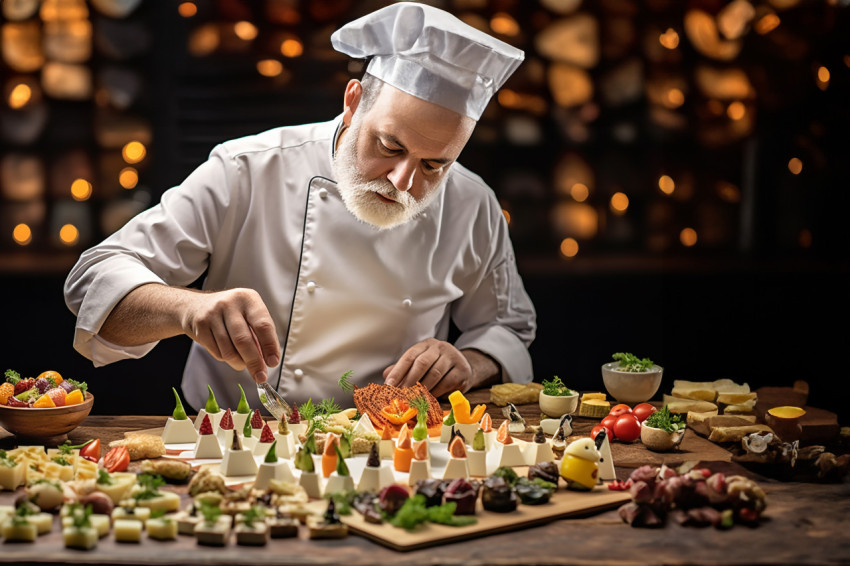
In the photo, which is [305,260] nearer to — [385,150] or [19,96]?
[385,150]

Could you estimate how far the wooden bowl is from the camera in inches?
82.7

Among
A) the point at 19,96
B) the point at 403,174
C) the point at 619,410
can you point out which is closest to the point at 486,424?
the point at 619,410

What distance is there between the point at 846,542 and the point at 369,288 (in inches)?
63.7

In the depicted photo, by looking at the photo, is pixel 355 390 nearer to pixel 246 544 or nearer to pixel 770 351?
pixel 246 544

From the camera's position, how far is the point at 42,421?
2.12 meters

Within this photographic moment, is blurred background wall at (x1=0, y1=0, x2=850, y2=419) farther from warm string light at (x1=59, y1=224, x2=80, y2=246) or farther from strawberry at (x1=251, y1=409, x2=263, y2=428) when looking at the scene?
strawberry at (x1=251, y1=409, x2=263, y2=428)

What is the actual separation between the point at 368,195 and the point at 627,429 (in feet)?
3.28

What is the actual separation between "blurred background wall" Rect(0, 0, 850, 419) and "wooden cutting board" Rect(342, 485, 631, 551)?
7.63ft

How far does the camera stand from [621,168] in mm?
4215

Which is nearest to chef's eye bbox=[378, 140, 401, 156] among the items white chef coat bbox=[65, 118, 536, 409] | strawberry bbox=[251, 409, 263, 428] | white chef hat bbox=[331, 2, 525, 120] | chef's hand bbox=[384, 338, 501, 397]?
white chef hat bbox=[331, 2, 525, 120]

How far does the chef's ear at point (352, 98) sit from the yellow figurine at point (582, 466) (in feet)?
4.35

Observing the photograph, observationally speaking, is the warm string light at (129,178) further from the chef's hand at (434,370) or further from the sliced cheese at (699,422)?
the sliced cheese at (699,422)

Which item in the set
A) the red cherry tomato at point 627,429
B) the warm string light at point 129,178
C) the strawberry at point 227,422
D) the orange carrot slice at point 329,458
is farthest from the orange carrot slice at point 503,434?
the warm string light at point 129,178

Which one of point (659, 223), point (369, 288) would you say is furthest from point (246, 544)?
point (659, 223)
